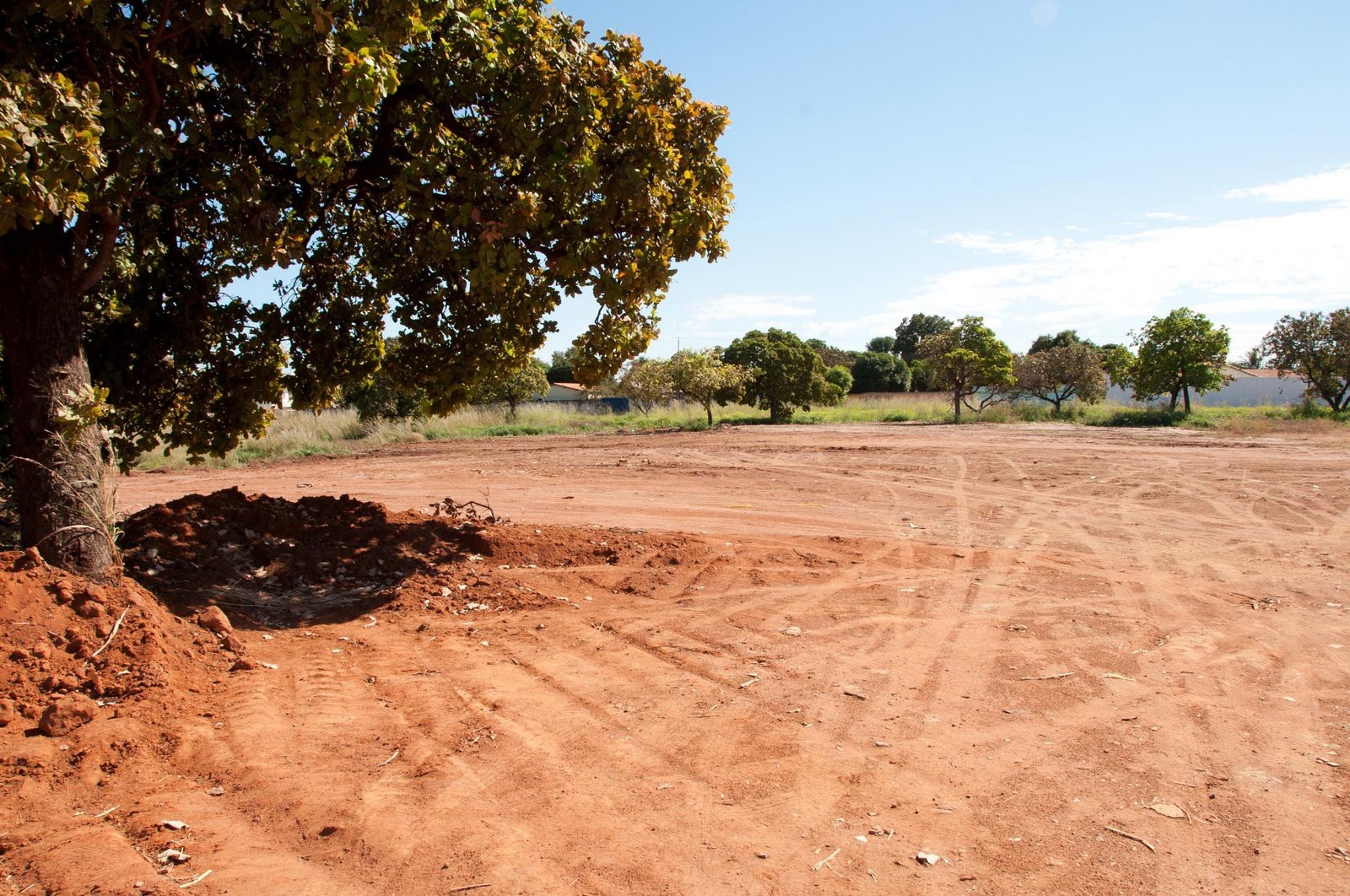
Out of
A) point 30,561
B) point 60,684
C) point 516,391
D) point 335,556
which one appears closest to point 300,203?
point 335,556

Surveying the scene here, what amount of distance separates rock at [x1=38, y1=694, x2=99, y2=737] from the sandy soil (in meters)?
0.07

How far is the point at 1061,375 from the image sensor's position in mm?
33562

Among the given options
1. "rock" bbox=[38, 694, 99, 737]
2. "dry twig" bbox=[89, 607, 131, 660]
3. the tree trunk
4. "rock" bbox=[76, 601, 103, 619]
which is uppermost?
the tree trunk

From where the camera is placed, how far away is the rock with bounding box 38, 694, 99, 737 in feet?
12.5

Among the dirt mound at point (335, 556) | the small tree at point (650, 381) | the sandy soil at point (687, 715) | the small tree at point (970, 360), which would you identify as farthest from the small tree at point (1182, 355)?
the dirt mound at point (335, 556)

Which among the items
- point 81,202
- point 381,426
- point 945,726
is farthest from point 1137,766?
point 381,426

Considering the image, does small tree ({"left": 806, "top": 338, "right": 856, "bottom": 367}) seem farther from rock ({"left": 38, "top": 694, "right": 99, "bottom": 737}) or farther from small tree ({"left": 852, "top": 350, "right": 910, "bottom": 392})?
rock ({"left": 38, "top": 694, "right": 99, "bottom": 737})

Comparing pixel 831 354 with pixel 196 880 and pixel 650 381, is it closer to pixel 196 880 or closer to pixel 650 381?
pixel 650 381

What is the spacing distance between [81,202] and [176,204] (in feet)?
7.56

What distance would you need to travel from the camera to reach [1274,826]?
3.34m

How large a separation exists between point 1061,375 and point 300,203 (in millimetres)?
33041

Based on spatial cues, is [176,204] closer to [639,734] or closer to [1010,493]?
[639,734]

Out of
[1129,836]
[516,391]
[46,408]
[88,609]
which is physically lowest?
[1129,836]

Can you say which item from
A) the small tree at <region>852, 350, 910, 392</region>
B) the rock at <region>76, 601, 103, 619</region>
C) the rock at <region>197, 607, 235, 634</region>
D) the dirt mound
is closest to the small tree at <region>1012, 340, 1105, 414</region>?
the small tree at <region>852, 350, 910, 392</region>
